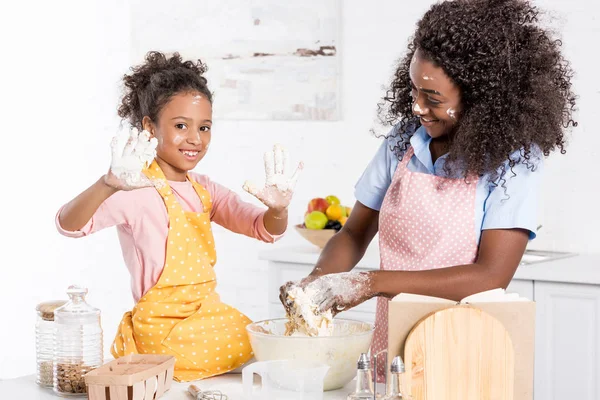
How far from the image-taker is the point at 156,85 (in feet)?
5.85

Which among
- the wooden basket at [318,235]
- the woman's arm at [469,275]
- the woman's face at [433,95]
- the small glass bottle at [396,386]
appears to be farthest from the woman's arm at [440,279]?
the wooden basket at [318,235]

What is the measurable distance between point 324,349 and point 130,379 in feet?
1.07

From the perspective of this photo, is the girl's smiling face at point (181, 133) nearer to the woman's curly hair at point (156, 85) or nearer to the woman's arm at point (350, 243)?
the woman's curly hair at point (156, 85)

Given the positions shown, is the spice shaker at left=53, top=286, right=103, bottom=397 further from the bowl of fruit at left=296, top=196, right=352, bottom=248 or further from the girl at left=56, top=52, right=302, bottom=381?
the bowl of fruit at left=296, top=196, right=352, bottom=248

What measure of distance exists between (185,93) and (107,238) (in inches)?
99.5

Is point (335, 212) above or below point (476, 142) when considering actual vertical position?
below

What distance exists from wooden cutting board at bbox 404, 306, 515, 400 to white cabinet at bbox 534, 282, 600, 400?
4.42 feet

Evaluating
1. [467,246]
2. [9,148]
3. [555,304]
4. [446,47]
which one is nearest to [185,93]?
[446,47]

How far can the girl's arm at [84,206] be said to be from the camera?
1.48 meters

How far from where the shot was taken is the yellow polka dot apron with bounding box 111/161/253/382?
1.54 meters

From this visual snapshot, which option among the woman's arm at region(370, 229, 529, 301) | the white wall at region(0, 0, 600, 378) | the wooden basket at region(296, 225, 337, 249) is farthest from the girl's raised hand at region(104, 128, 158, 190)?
the white wall at region(0, 0, 600, 378)

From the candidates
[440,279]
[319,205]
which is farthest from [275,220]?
[319,205]

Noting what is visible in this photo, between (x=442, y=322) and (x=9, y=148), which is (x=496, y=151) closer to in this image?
(x=442, y=322)

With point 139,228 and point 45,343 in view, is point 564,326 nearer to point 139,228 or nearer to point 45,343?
point 139,228
